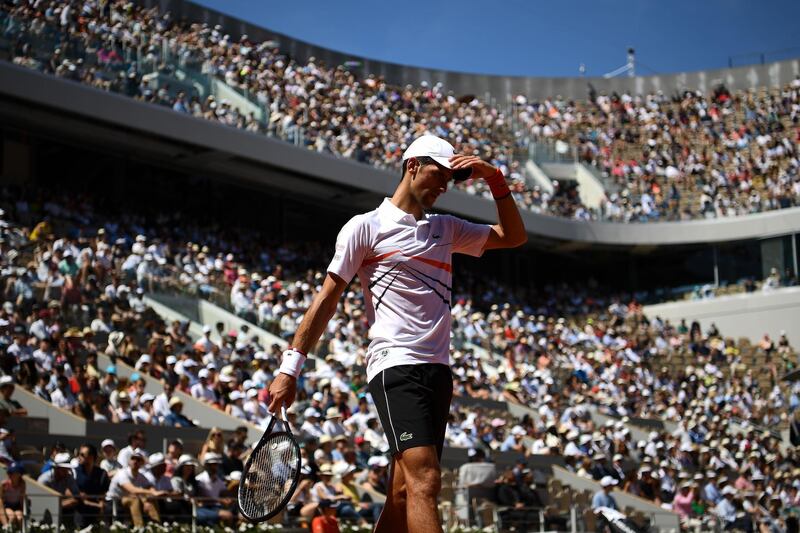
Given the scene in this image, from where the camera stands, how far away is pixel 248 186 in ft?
110

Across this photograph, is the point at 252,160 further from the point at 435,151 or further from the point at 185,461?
the point at 435,151

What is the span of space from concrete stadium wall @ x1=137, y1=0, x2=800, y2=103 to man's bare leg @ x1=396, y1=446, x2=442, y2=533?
3712 centimetres

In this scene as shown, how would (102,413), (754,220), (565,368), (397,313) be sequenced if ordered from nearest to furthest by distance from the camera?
(397,313) → (102,413) → (565,368) → (754,220)

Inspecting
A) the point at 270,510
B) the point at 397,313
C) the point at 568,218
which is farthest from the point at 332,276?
the point at 568,218

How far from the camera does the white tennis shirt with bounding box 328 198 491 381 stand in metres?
5.18

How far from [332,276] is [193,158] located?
25.9m

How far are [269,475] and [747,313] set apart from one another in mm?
34448

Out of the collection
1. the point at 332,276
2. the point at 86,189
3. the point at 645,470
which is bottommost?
the point at 645,470

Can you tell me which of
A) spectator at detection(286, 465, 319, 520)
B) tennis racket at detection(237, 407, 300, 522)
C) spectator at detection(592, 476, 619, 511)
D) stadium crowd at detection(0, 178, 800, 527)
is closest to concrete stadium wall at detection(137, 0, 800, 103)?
stadium crowd at detection(0, 178, 800, 527)

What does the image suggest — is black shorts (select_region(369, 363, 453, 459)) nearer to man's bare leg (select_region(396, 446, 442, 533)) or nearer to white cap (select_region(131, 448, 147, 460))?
man's bare leg (select_region(396, 446, 442, 533))

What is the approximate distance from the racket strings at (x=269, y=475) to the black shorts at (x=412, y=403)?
18.6 inches

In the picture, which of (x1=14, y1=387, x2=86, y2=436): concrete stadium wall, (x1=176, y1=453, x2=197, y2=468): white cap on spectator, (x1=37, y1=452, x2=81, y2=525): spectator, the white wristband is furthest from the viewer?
(x1=14, y1=387, x2=86, y2=436): concrete stadium wall

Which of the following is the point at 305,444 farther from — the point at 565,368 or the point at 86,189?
the point at 86,189

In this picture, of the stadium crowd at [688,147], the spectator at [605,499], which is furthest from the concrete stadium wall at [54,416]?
the stadium crowd at [688,147]
